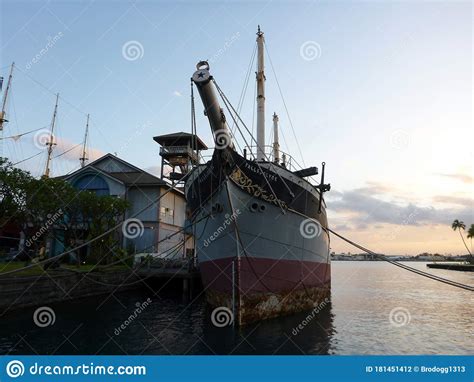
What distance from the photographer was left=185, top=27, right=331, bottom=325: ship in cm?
1198

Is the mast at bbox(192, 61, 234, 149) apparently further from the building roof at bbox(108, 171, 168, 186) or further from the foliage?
the building roof at bbox(108, 171, 168, 186)

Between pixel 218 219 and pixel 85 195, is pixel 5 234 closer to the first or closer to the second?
pixel 85 195

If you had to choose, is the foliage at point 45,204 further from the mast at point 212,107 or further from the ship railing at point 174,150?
the ship railing at point 174,150

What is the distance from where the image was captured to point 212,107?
1020 centimetres

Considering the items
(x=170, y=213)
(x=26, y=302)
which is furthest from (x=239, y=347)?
(x=170, y=213)

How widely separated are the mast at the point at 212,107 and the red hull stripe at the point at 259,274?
14.3ft

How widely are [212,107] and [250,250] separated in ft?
17.6

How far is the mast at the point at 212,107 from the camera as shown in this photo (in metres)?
9.15

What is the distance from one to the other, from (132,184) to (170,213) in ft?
14.6

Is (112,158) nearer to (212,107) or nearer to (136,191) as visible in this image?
(136,191)

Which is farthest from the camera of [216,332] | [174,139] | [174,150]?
[174,139]

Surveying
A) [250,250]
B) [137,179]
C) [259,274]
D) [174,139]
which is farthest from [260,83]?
[174,139]

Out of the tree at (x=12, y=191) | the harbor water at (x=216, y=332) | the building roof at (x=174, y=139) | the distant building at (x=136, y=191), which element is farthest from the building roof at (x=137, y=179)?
the harbor water at (x=216, y=332)

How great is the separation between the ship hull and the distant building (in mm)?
14869
